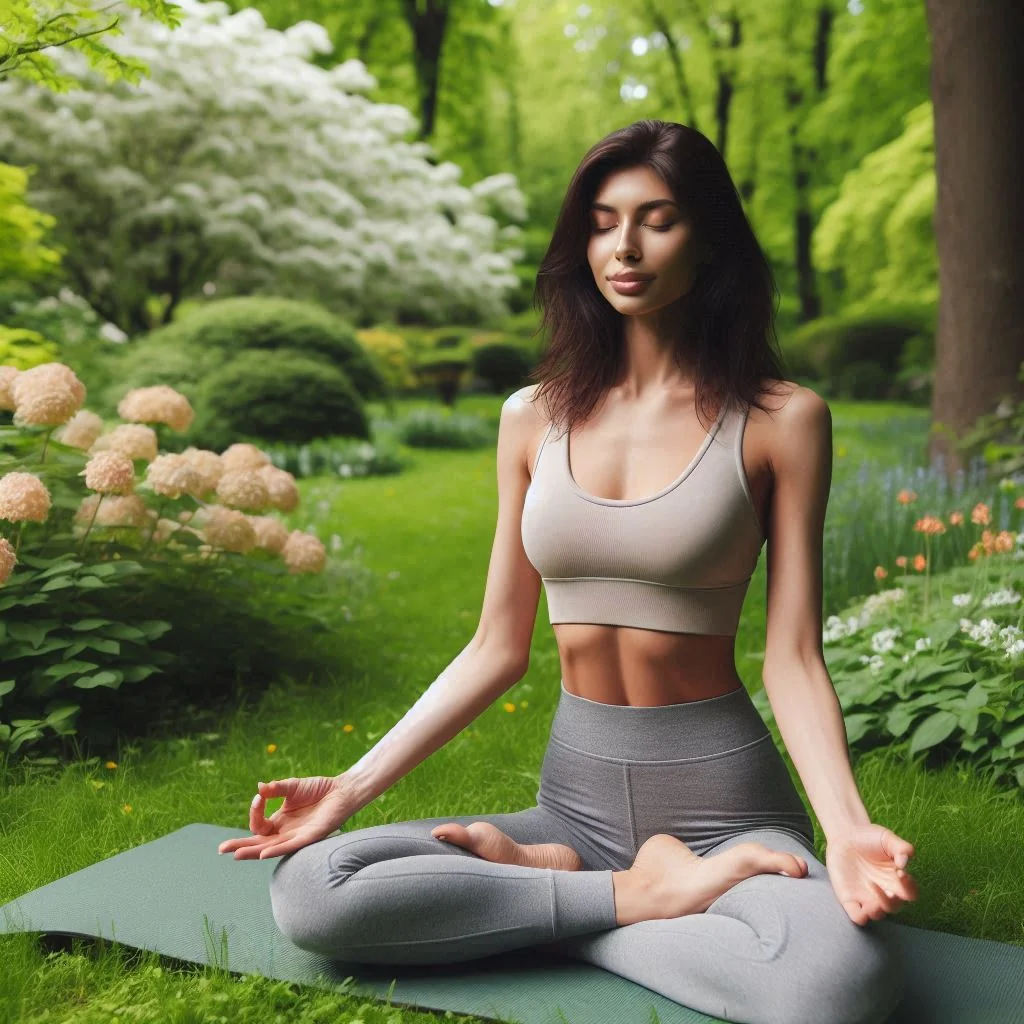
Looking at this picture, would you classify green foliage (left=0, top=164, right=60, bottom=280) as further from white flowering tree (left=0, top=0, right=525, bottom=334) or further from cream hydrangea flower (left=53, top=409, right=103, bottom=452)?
white flowering tree (left=0, top=0, right=525, bottom=334)

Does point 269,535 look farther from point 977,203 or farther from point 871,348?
point 871,348

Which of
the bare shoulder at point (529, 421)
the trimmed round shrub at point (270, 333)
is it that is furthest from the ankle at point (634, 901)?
the trimmed round shrub at point (270, 333)

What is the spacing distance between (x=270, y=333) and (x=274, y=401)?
2.98 ft

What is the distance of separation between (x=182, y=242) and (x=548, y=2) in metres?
18.7

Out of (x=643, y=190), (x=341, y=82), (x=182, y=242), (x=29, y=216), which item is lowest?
(x=643, y=190)

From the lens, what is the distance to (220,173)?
12586mm

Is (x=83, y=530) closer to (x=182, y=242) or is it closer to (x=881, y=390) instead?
(x=182, y=242)

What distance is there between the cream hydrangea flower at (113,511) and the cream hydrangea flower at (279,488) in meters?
0.46

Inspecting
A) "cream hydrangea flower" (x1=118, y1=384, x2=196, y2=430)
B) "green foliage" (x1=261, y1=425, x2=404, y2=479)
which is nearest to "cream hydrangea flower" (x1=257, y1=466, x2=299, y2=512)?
"cream hydrangea flower" (x1=118, y1=384, x2=196, y2=430)

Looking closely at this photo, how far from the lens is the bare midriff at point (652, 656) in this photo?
91.1 inches

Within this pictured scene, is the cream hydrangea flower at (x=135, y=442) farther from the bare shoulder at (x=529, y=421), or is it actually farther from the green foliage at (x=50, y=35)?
the bare shoulder at (x=529, y=421)

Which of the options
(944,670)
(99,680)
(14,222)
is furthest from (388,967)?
(14,222)

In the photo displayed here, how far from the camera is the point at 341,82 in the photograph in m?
13.5

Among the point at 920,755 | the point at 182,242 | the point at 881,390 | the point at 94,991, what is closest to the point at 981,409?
the point at 920,755
